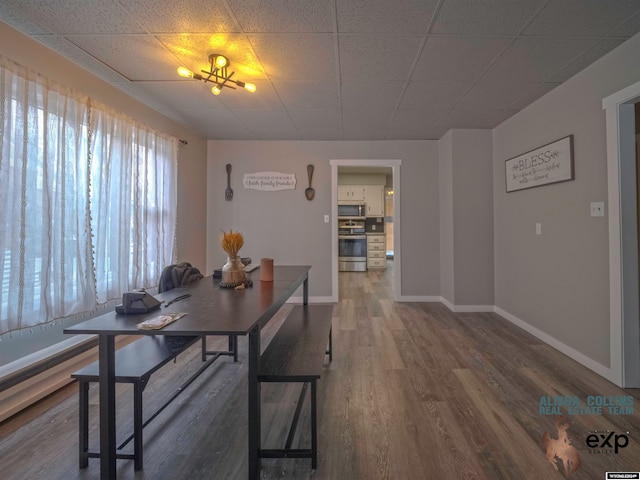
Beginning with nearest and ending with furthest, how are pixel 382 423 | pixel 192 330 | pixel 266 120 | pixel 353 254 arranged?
pixel 192 330
pixel 382 423
pixel 266 120
pixel 353 254

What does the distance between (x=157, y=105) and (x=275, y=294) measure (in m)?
2.58

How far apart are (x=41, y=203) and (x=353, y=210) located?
19.2 ft

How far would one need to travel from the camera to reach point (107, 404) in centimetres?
115

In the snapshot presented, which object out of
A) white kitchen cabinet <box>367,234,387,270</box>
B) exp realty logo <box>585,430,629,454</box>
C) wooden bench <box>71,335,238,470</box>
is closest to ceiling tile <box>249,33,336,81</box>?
wooden bench <box>71,335,238,470</box>

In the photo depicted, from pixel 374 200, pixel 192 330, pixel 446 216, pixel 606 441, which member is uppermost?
pixel 374 200

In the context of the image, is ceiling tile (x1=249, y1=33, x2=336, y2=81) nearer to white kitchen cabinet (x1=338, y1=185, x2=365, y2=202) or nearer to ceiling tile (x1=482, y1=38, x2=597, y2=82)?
ceiling tile (x1=482, y1=38, x2=597, y2=82)

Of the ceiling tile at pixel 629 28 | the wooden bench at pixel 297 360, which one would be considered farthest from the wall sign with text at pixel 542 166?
the wooden bench at pixel 297 360

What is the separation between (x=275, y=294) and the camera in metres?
1.63

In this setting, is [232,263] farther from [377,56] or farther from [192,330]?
[377,56]

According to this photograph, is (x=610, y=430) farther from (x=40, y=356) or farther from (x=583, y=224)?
(x=40, y=356)

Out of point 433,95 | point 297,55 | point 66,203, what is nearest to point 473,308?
point 433,95

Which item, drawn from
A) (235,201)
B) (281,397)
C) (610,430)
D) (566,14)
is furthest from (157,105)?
(610,430)

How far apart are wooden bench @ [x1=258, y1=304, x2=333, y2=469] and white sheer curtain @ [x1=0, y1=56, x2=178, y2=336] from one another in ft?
5.02

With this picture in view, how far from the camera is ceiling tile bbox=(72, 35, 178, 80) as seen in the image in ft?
6.37
